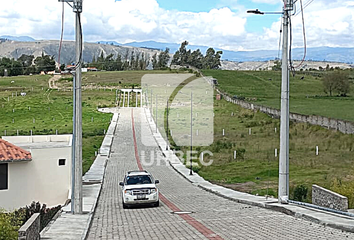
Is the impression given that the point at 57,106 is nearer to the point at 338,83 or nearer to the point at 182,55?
the point at 338,83

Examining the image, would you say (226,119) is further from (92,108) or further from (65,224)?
(65,224)

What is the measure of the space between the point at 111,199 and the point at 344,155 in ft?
59.9

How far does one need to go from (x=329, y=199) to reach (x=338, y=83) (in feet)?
235

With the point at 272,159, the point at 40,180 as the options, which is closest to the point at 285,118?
the point at 40,180

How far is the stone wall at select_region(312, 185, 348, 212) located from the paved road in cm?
235

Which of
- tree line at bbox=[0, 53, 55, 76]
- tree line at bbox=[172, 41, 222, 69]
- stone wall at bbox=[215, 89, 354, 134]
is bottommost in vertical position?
stone wall at bbox=[215, 89, 354, 134]

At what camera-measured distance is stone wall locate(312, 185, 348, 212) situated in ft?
55.7

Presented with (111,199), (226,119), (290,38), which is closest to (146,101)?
(226,119)

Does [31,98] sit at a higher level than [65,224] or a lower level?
higher

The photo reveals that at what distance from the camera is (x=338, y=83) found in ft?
280

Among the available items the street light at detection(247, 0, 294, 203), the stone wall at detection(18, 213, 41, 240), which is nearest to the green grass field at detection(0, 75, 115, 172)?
the street light at detection(247, 0, 294, 203)

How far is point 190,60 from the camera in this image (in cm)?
18600

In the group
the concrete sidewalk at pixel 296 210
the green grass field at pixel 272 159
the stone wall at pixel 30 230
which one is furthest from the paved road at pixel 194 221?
the green grass field at pixel 272 159

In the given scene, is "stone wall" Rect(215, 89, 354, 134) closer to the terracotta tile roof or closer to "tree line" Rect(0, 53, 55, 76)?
the terracotta tile roof
